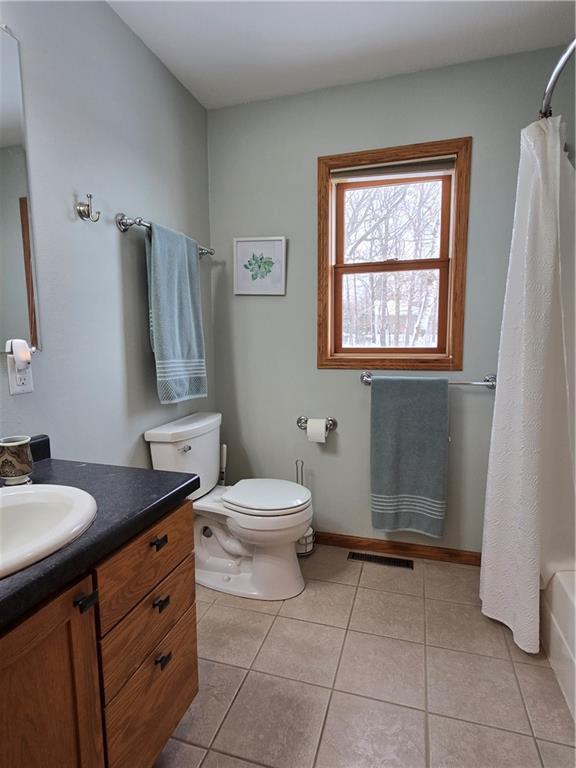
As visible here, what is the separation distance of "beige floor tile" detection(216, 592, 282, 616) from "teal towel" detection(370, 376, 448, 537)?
660 millimetres

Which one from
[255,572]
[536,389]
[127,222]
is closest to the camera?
A: [536,389]

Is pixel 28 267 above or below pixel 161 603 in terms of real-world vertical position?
above

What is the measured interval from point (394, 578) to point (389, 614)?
0.28 metres

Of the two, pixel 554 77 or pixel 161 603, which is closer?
pixel 161 603

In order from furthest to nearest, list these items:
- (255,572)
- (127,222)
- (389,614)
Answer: (255,572) < (389,614) < (127,222)

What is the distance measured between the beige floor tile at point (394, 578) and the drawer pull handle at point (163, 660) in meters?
1.16

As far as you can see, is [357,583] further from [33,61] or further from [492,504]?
[33,61]

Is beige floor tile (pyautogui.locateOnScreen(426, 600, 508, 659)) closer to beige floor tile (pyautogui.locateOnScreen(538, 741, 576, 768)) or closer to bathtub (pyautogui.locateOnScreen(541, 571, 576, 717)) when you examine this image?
bathtub (pyautogui.locateOnScreen(541, 571, 576, 717))

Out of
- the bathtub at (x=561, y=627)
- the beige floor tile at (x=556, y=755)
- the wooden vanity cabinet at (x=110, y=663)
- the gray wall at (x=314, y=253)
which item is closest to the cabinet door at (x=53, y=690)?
the wooden vanity cabinet at (x=110, y=663)

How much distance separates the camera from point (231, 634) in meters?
1.63

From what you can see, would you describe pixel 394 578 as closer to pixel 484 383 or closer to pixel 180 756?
pixel 484 383

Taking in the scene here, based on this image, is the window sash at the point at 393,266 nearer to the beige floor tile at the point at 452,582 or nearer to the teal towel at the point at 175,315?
the teal towel at the point at 175,315

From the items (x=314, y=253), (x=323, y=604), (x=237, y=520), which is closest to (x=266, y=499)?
(x=237, y=520)

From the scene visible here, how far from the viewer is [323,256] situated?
2.14 meters
